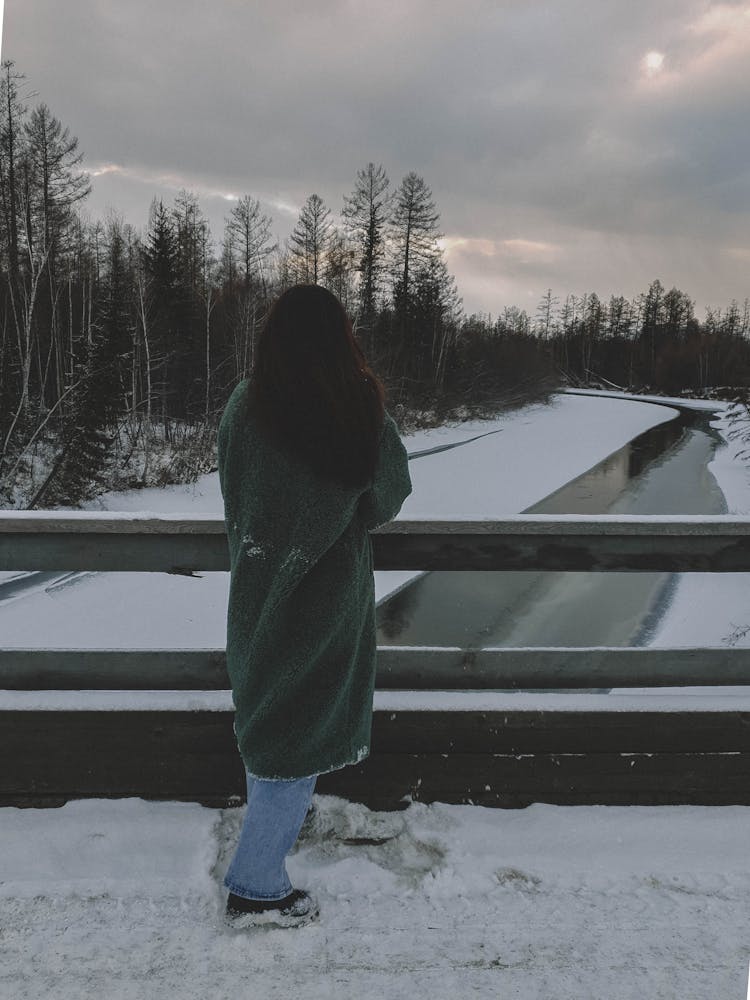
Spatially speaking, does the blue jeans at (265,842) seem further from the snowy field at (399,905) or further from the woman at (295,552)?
the snowy field at (399,905)

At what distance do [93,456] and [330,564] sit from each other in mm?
16421

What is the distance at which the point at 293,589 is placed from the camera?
1944 mm

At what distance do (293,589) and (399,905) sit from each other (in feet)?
3.30

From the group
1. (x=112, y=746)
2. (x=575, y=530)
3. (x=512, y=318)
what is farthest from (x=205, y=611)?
(x=512, y=318)

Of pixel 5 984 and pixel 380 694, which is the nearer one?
pixel 5 984

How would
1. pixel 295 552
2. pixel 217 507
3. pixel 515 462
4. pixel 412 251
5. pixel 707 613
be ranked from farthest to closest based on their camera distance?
pixel 412 251
pixel 515 462
pixel 217 507
pixel 707 613
pixel 295 552

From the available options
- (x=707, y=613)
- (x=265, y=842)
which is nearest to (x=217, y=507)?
(x=707, y=613)

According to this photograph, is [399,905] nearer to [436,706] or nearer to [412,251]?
[436,706]

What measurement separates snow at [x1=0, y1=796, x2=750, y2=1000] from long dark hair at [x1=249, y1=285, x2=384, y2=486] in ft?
4.11

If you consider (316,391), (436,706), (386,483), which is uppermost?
(316,391)

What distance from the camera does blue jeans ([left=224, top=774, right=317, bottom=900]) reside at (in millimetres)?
2062

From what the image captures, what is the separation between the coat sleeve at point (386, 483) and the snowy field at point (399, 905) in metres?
1.04

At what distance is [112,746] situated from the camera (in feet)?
8.24

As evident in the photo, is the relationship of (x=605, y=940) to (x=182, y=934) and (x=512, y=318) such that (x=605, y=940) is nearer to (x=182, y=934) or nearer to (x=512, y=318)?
(x=182, y=934)
